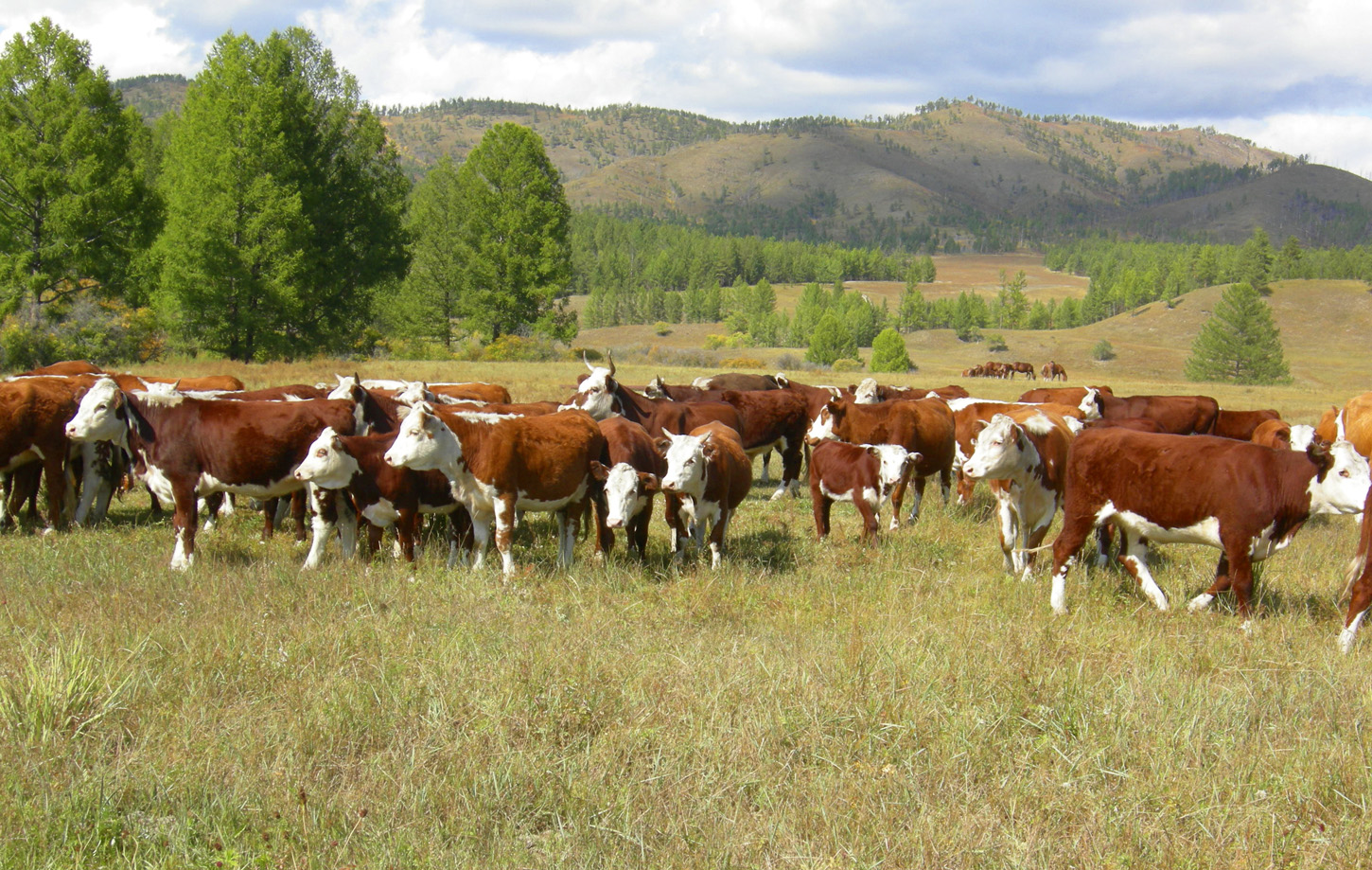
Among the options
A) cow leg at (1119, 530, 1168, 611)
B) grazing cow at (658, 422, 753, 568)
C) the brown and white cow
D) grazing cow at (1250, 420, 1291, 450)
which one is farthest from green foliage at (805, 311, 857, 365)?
cow leg at (1119, 530, 1168, 611)

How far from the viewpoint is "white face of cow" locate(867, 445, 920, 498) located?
1042 centimetres

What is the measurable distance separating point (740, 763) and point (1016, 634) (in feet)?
9.43

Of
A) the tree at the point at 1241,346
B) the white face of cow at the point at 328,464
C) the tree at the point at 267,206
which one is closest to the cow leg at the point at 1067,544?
the white face of cow at the point at 328,464

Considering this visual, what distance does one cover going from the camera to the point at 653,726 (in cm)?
513

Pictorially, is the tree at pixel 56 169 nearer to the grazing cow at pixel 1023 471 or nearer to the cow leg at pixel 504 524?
the cow leg at pixel 504 524

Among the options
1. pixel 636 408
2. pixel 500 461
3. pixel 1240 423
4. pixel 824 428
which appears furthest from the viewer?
pixel 1240 423

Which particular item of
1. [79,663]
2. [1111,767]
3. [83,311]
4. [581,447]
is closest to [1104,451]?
[1111,767]

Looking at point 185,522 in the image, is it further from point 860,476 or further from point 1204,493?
point 1204,493

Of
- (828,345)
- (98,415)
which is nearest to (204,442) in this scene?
(98,415)

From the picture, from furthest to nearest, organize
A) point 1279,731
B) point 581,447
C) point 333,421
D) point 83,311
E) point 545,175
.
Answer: point 545,175 → point 83,311 → point 333,421 → point 581,447 → point 1279,731

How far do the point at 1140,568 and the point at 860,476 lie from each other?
131 inches

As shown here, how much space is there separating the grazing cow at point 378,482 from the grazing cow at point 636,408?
145 inches

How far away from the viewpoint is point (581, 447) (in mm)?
9273

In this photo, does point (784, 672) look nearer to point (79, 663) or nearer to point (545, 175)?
point (79, 663)
